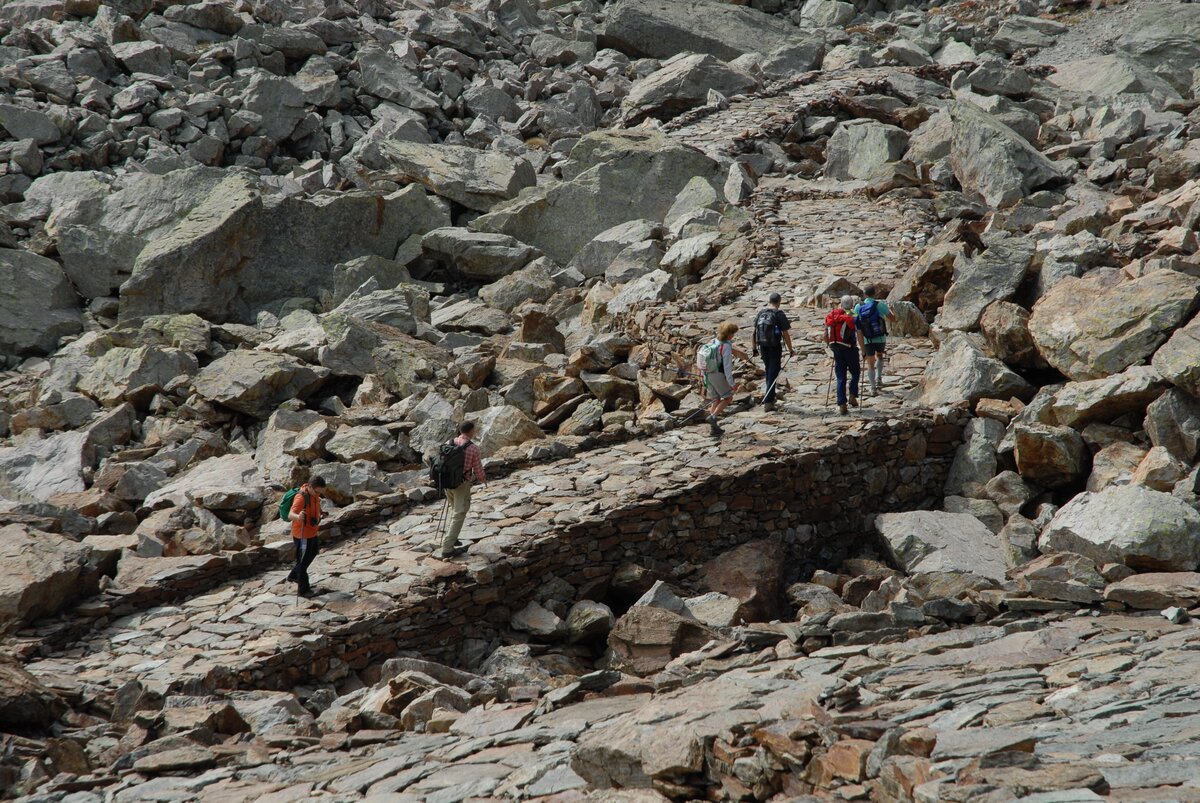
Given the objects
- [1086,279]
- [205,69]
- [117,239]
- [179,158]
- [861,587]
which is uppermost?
[205,69]

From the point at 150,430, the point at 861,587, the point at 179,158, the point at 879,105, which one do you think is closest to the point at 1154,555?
the point at 861,587

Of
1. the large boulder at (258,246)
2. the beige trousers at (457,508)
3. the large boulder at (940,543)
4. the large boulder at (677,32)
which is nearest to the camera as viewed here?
the beige trousers at (457,508)

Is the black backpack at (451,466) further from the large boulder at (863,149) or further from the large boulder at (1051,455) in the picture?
the large boulder at (863,149)

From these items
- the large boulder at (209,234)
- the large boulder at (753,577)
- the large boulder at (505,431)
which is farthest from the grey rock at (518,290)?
the large boulder at (753,577)

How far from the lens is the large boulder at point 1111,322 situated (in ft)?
44.8

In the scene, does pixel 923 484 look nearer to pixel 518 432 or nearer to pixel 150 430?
pixel 518 432

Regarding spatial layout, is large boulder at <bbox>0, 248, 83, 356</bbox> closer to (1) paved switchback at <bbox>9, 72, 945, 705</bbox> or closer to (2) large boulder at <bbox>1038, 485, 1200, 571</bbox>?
(1) paved switchback at <bbox>9, 72, 945, 705</bbox>

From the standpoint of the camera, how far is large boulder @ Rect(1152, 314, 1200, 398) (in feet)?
40.6

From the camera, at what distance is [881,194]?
24.8 meters

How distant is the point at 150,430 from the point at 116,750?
1100 centimetres

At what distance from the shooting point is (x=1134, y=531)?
33.2 feet

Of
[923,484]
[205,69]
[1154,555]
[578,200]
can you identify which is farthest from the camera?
[205,69]

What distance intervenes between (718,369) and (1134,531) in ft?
19.1

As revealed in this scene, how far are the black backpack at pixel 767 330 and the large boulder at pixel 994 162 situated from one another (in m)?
11.5
